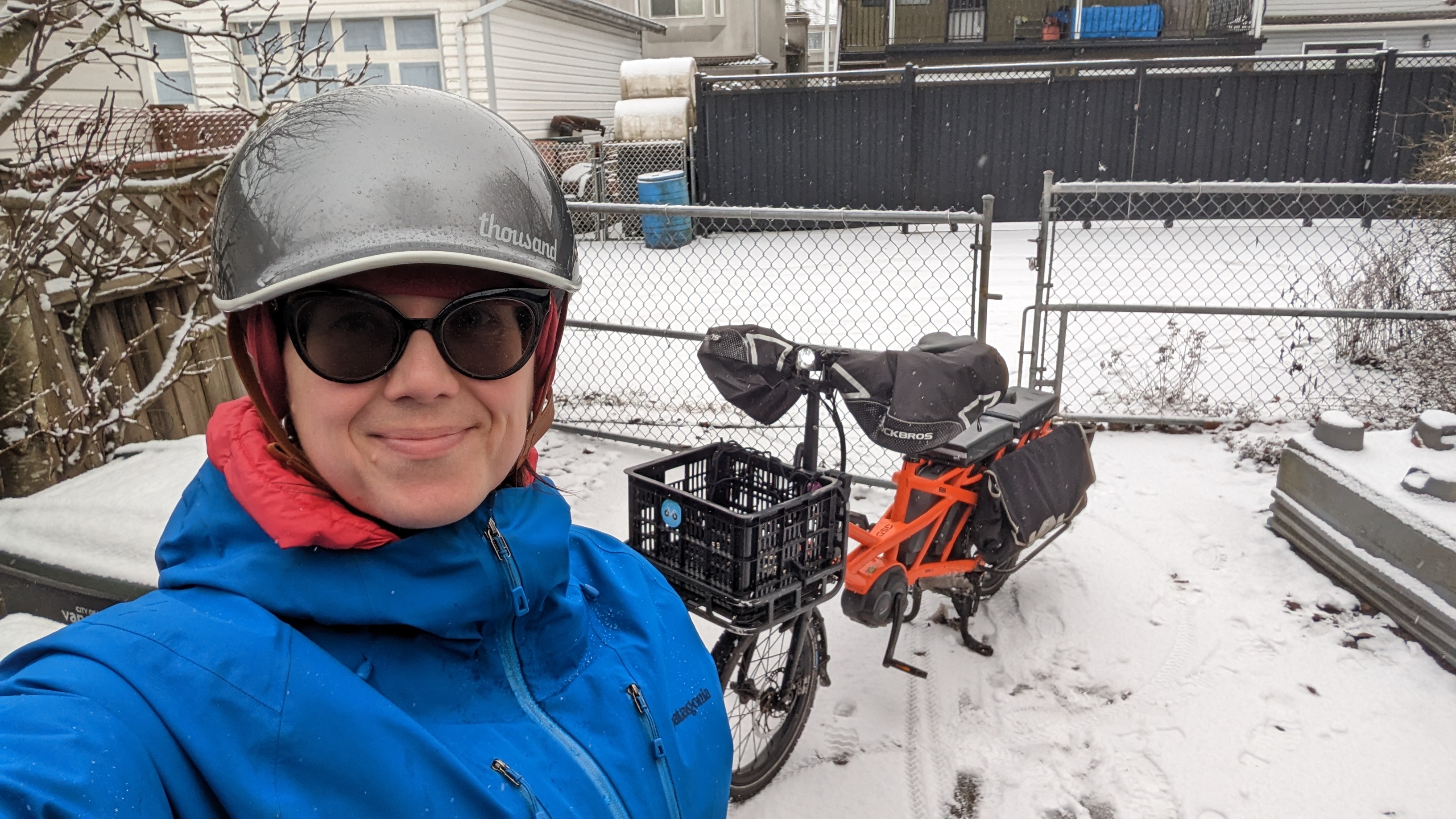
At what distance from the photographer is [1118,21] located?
19.6m

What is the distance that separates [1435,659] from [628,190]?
41.0 ft

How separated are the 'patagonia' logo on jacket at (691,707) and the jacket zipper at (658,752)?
0.06 m

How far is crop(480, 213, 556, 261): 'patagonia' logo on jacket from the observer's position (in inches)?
42.7

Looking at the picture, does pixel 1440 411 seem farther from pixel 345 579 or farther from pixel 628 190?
pixel 628 190

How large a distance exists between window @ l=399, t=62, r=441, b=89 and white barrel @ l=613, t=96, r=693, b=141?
3.56 metres

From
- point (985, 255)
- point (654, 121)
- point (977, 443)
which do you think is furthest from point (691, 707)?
point (654, 121)

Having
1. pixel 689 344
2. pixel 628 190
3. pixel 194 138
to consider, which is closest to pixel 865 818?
pixel 689 344

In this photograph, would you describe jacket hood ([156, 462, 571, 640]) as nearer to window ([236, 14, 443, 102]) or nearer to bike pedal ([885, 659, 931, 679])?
bike pedal ([885, 659, 931, 679])

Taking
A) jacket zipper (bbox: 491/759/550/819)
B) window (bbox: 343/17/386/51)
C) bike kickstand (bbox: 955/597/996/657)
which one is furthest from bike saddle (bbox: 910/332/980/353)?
window (bbox: 343/17/386/51)

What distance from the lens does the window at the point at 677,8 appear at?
78.6 ft

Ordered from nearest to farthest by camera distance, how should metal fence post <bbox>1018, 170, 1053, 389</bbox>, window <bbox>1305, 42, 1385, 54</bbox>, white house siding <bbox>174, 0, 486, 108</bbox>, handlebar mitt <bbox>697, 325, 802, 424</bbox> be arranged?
handlebar mitt <bbox>697, 325, 802, 424</bbox> < metal fence post <bbox>1018, 170, 1053, 389</bbox> < white house siding <bbox>174, 0, 486, 108</bbox> < window <bbox>1305, 42, 1385, 54</bbox>

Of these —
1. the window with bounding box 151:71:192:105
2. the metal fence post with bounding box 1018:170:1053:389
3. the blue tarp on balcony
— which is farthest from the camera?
the blue tarp on balcony

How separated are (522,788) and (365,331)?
0.59 metres

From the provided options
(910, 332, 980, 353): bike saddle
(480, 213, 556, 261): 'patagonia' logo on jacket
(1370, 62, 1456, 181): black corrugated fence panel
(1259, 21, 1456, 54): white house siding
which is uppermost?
(1259, 21, 1456, 54): white house siding
